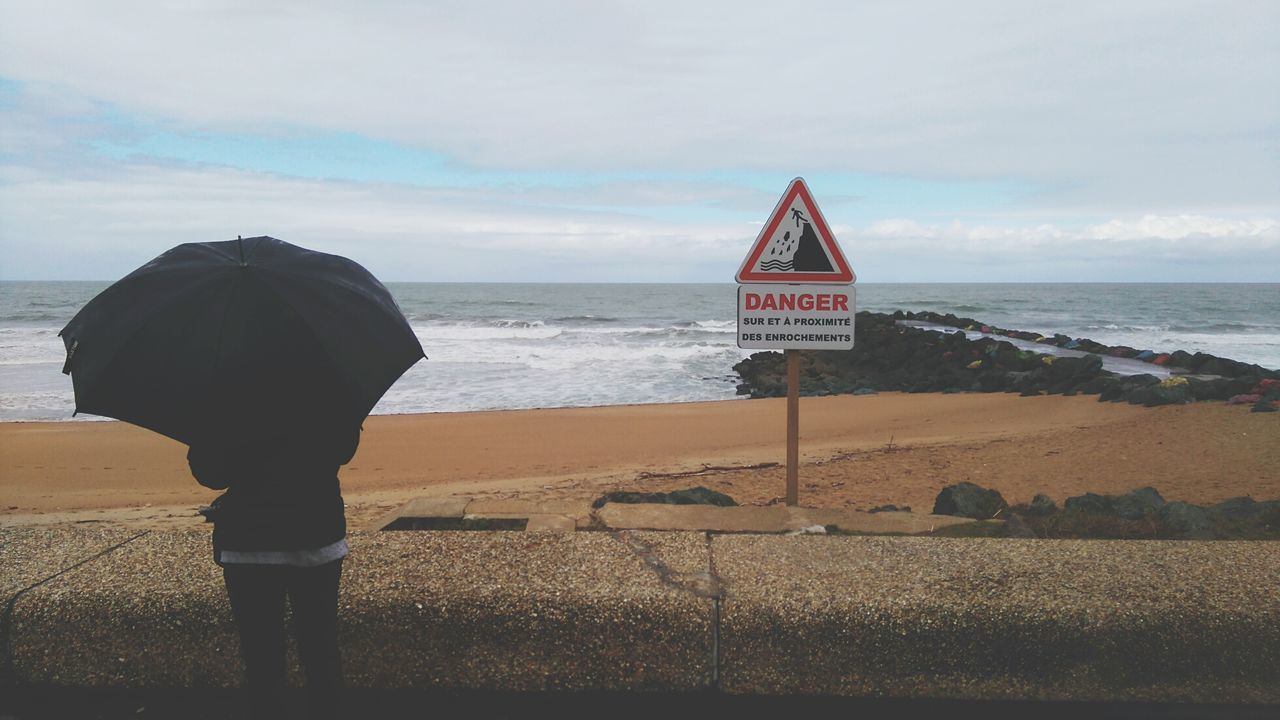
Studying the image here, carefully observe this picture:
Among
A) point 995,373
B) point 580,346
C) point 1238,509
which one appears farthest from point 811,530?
point 580,346

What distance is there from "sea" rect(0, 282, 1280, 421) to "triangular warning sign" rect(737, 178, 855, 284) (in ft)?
40.9

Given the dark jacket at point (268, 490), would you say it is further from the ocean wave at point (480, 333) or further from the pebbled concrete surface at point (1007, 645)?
the ocean wave at point (480, 333)

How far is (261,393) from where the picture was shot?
6.92 feet

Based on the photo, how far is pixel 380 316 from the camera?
2338mm

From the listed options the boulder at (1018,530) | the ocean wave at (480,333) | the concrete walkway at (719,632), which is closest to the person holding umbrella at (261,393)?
the concrete walkway at (719,632)

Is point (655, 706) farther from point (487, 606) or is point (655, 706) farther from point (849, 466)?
point (849, 466)

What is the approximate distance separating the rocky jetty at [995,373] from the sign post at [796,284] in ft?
30.2

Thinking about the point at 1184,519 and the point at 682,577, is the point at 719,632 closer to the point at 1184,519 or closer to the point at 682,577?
the point at 682,577

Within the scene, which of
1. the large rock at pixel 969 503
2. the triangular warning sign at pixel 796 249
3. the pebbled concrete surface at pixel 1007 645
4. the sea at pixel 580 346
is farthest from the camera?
the sea at pixel 580 346

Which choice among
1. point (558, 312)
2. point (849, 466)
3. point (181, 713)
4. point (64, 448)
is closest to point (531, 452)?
point (849, 466)

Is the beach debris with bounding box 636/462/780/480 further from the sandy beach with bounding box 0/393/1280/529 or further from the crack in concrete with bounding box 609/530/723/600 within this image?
the crack in concrete with bounding box 609/530/723/600

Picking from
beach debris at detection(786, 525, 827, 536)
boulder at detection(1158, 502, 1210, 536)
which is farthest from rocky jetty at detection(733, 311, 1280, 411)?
beach debris at detection(786, 525, 827, 536)

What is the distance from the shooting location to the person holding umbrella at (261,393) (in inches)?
82.4

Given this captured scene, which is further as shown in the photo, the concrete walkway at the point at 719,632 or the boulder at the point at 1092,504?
the boulder at the point at 1092,504
